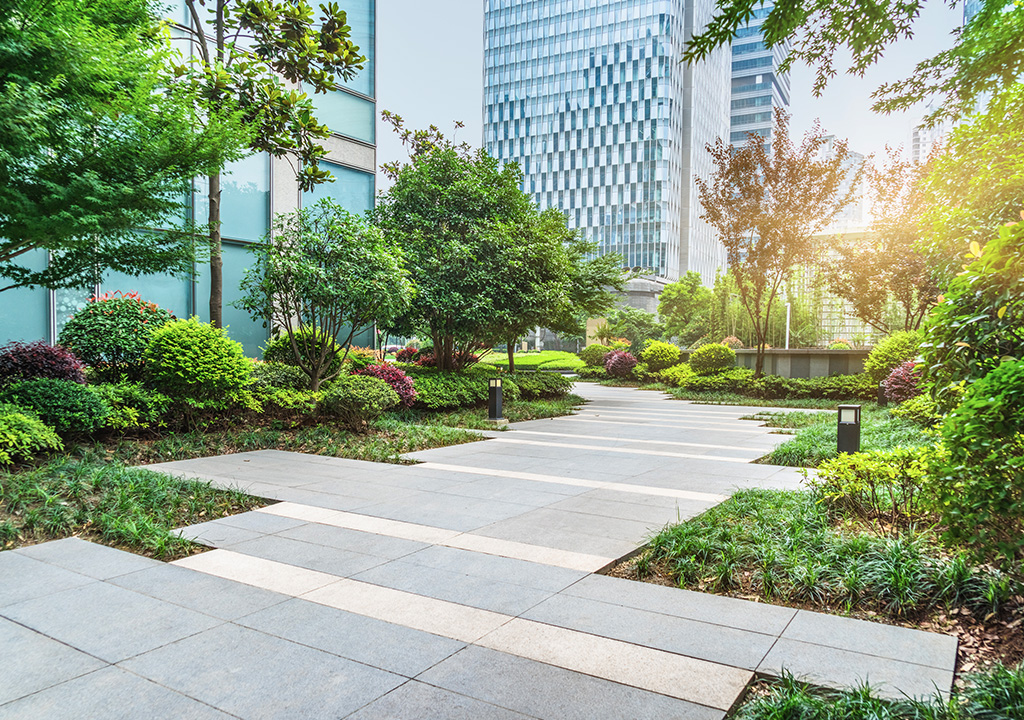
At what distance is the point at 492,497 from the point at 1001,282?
4.57 meters

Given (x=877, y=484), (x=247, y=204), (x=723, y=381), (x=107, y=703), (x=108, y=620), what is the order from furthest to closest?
(x=723, y=381), (x=247, y=204), (x=877, y=484), (x=108, y=620), (x=107, y=703)

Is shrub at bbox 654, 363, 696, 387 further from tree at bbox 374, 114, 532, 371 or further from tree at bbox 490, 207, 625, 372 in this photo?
tree at bbox 374, 114, 532, 371

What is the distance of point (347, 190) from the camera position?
1639 cm

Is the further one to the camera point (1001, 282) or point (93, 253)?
point (93, 253)

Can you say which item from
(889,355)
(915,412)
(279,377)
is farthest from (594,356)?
Result: (279,377)

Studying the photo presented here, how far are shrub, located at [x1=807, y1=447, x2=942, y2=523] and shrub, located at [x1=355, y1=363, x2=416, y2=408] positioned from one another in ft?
26.6

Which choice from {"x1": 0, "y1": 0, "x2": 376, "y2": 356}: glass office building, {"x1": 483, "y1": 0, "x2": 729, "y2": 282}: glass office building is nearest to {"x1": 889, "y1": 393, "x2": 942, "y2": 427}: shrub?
{"x1": 0, "y1": 0, "x2": 376, "y2": 356}: glass office building

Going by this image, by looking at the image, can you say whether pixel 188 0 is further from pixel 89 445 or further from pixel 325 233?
pixel 89 445

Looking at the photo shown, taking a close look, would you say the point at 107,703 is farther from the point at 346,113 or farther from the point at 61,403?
the point at 346,113

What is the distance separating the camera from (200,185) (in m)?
13.3

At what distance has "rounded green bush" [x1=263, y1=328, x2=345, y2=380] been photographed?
11211 millimetres

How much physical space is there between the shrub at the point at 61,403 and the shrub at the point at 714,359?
18822 millimetres

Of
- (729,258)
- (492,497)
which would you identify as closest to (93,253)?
(492,497)

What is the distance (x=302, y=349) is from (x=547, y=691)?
1018 centimetres
